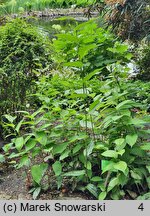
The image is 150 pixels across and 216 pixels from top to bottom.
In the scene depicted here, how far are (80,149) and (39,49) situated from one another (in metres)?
2.14

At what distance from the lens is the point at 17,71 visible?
374 cm

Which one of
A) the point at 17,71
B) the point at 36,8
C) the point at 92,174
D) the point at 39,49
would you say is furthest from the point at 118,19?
the point at 36,8

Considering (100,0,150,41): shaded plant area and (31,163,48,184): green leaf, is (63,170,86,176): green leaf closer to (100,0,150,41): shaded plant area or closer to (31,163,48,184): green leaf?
(31,163,48,184): green leaf

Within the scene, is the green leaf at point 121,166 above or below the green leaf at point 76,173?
above

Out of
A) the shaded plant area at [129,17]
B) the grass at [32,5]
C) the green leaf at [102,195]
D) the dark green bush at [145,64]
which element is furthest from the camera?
the grass at [32,5]

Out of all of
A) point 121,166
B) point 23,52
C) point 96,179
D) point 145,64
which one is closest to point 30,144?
point 96,179

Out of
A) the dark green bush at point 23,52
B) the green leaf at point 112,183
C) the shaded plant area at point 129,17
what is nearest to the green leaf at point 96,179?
the green leaf at point 112,183

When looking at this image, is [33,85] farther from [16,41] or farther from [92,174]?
[92,174]

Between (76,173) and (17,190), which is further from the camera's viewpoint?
(17,190)

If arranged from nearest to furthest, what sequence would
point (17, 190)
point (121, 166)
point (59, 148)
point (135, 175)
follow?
point (121, 166) → point (135, 175) → point (59, 148) → point (17, 190)

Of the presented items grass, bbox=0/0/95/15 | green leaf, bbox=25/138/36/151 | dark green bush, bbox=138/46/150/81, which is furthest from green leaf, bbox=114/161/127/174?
grass, bbox=0/0/95/15

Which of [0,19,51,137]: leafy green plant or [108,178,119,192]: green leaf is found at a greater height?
[0,19,51,137]: leafy green plant

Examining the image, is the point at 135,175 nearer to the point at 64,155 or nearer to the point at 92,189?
the point at 92,189

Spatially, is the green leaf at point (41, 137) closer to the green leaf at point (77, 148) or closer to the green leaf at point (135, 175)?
the green leaf at point (77, 148)
